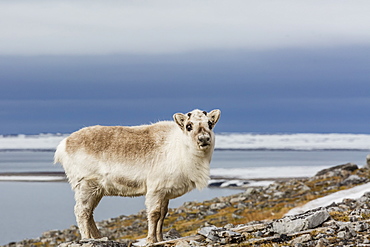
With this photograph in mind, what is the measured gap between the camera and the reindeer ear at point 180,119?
16.6 metres

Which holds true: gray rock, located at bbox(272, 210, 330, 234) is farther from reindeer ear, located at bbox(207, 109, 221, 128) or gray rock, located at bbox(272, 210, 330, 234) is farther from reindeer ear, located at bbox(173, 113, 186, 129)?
reindeer ear, located at bbox(173, 113, 186, 129)

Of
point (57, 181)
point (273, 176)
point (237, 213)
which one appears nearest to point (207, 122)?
point (237, 213)

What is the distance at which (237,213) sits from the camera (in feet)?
145

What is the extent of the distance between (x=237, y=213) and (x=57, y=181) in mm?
66698

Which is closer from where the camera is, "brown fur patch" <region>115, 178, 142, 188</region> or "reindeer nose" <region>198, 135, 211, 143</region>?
"reindeer nose" <region>198, 135, 211, 143</region>

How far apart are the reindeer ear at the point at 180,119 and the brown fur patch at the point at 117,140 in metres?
1.26

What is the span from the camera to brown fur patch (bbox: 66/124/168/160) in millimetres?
17734

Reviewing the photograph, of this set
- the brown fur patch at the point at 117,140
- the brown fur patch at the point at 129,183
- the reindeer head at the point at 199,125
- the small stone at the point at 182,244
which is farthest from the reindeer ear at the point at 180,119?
the small stone at the point at 182,244

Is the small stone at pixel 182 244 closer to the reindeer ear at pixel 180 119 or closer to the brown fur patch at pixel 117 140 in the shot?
the brown fur patch at pixel 117 140

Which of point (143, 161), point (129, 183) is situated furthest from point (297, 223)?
point (129, 183)

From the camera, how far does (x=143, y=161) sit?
17500 millimetres

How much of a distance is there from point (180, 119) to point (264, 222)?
448cm

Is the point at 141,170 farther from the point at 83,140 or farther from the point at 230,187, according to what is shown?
the point at 230,187

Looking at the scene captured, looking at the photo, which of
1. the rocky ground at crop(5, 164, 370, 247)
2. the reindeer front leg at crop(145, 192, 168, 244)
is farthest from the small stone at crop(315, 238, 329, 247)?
the reindeer front leg at crop(145, 192, 168, 244)
